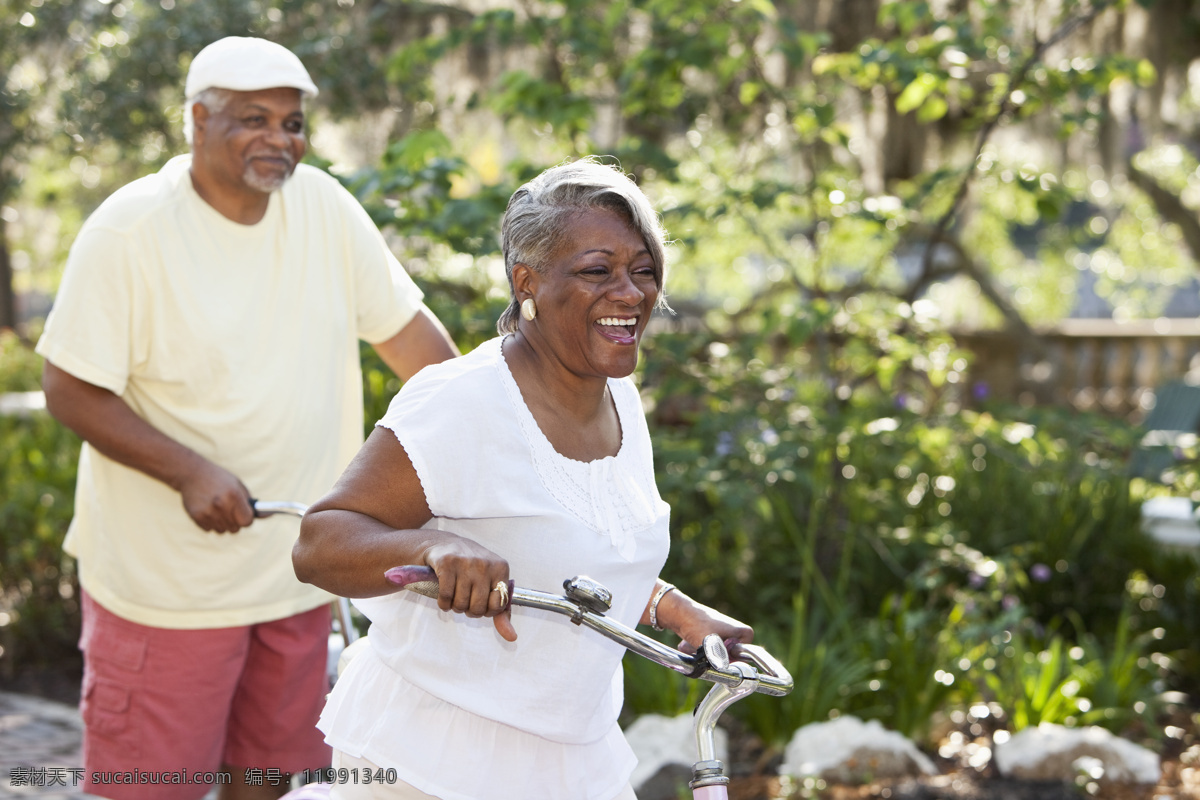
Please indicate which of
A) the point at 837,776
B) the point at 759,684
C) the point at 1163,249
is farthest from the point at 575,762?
the point at 1163,249

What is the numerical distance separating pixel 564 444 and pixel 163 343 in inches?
43.0

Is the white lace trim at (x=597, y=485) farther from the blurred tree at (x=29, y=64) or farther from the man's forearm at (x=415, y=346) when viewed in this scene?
the blurred tree at (x=29, y=64)

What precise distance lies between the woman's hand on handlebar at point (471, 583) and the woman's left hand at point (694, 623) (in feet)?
1.81

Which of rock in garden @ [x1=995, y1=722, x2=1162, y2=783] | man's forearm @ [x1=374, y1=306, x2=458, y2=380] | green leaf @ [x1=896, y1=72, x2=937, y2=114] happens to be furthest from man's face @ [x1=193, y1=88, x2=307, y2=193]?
rock in garden @ [x1=995, y1=722, x2=1162, y2=783]

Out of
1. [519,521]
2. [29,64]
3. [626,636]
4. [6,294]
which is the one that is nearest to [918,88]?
[519,521]

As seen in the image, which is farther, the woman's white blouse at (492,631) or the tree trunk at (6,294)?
the tree trunk at (6,294)

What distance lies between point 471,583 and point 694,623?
67cm

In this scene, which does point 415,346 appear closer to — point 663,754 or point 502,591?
point 502,591

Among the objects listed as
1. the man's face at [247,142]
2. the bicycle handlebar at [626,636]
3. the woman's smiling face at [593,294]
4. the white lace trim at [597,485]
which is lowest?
the bicycle handlebar at [626,636]

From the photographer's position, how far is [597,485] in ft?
5.86

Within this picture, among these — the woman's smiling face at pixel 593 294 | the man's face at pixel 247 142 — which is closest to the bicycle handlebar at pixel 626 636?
the woman's smiling face at pixel 593 294

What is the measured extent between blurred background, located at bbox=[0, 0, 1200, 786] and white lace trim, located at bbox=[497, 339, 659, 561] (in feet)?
6.86

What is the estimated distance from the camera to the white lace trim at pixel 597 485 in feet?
5.67

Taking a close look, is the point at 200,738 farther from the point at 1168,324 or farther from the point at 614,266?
the point at 1168,324
